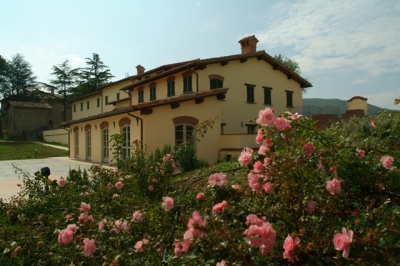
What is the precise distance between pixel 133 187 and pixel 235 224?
3.37m

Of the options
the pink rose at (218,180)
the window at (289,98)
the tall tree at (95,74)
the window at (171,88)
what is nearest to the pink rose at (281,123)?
the pink rose at (218,180)

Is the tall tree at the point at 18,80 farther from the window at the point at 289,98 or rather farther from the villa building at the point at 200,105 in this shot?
the window at the point at 289,98

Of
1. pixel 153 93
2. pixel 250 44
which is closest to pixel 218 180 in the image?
pixel 153 93

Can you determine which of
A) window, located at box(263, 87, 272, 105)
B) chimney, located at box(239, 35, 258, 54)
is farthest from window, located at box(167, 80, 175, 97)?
window, located at box(263, 87, 272, 105)

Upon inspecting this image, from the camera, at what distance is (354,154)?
262 cm

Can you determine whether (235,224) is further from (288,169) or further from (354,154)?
(354,154)

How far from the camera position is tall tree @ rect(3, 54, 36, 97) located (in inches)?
2301

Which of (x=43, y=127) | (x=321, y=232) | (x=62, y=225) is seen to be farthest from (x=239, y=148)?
(x=43, y=127)

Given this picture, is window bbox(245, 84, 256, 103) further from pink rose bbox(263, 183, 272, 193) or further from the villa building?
pink rose bbox(263, 183, 272, 193)

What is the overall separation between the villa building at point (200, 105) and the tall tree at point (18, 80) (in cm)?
3894

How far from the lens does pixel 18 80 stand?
58.7 meters

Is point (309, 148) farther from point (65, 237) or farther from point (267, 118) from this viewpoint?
point (65, 237)

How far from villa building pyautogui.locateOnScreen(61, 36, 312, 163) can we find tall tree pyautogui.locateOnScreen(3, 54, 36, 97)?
38.9 meters

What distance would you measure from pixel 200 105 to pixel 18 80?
5490 cm
